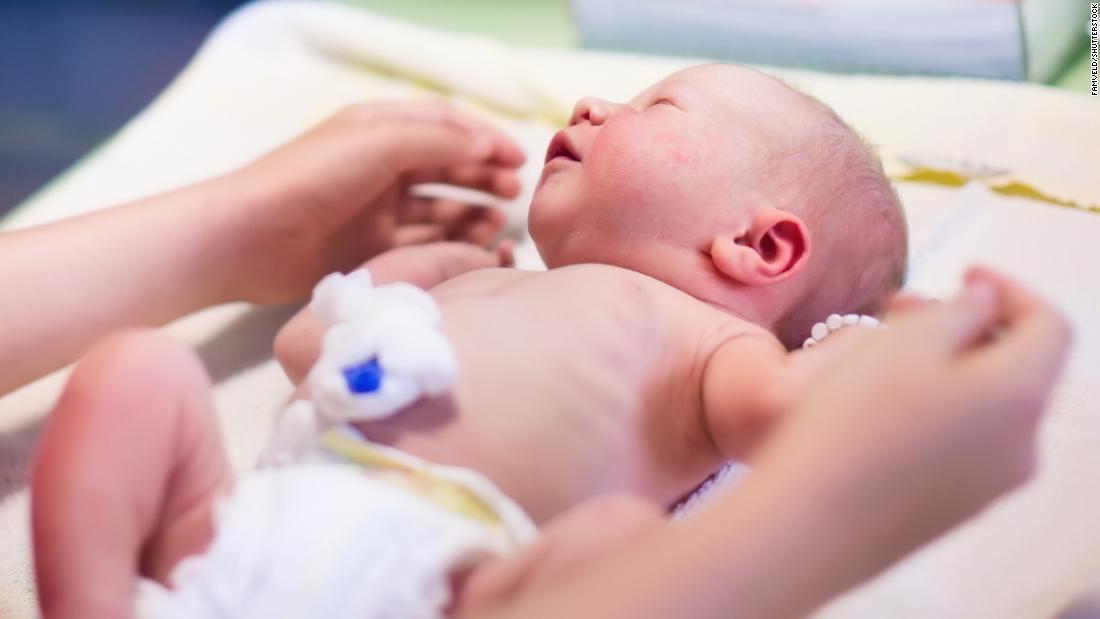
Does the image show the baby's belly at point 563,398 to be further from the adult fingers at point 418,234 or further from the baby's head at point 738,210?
the adult fingers at point 418,234

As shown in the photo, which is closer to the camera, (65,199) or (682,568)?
(682,568)

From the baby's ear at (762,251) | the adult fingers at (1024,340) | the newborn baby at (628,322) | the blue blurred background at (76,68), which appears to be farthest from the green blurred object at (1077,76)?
the blue blurred background at (76,68)

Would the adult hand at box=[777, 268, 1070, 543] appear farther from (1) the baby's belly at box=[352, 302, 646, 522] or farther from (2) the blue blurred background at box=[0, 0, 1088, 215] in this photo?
(2) the blue blurred background at box=[0, 0, 1088, 215]

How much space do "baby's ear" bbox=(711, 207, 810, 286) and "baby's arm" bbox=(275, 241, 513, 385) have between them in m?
0.28

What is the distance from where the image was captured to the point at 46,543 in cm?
63

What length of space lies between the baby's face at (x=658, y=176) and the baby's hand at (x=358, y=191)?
0.23 meters

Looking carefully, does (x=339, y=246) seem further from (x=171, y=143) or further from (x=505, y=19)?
(x=505, y=19)

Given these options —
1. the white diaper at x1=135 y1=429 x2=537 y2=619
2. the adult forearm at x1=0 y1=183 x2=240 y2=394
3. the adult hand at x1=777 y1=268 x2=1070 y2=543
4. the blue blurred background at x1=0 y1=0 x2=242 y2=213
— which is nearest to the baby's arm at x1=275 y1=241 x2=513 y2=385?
the adult forearm at x1=0 y1=183 x2=240 y2=394

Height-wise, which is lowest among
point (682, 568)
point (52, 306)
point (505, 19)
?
point (505, 19)

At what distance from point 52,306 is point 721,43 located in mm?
910

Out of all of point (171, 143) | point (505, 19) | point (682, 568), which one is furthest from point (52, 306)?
point (505, 19)

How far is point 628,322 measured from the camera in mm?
852

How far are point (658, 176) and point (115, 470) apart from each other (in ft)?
1.55

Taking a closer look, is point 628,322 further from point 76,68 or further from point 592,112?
point 76,68
